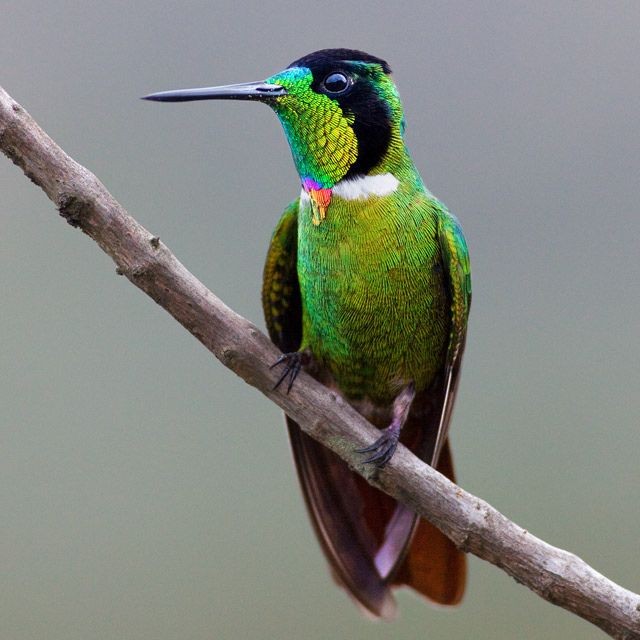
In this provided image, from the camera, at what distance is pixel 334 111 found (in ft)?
7.57

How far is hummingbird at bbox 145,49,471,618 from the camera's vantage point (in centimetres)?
233

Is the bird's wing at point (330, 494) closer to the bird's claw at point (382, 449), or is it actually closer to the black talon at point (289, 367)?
the black talon at point (289, 367)

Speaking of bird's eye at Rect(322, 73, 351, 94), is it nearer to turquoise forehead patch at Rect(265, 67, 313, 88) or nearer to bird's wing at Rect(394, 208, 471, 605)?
turquoise forehead patch at Rect(265, 67, 313, 88)

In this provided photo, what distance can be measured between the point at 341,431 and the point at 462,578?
0.83 metres

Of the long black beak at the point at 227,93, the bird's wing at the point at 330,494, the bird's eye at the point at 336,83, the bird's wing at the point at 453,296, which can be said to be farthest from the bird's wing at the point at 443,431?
the long black beak at the point at 227,93

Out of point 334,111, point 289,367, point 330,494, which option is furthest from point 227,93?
point 330,494

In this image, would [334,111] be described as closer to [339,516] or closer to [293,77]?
[293,77]

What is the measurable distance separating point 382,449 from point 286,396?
0.29 m

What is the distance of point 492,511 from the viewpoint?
6.91 ft

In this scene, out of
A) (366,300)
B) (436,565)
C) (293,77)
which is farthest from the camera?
(436,565)

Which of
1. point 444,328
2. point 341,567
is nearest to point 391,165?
point 444,328

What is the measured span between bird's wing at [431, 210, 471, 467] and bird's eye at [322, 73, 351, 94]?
493 mm

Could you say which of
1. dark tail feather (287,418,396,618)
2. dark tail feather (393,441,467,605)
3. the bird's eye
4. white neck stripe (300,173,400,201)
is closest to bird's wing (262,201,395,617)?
dark tail feather (287,418,396,618)

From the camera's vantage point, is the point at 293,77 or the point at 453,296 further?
the point at 453,296
